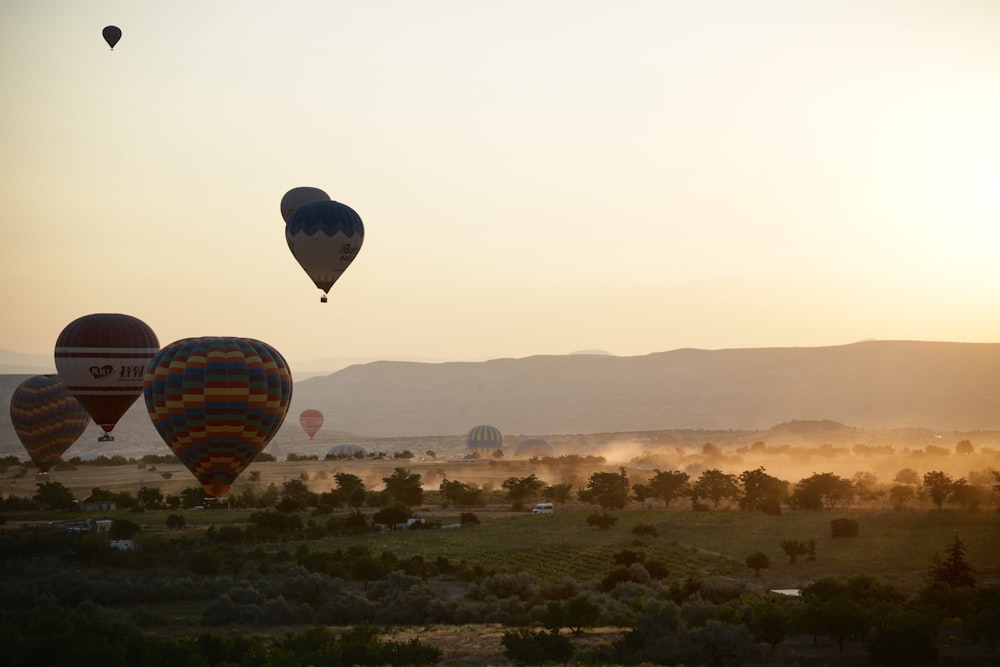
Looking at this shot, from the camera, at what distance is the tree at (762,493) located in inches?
3086

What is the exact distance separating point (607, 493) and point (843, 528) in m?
21.7

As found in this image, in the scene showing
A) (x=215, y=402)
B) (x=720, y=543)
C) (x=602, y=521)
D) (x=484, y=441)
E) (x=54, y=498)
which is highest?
(x=215, y=402)

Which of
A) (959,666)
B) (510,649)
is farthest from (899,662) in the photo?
(510,649)

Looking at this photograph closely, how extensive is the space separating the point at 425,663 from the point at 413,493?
53.5 metres

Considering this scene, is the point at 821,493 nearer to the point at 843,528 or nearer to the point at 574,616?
the point at 843,528

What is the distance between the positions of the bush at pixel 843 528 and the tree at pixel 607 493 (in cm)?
1948

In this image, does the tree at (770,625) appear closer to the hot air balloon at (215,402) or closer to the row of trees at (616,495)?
the hot air balloon at (215,402)

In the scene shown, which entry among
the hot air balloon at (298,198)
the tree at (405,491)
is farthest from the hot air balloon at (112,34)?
the tree at (405,491)

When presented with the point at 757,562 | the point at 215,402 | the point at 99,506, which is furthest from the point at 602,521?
the point at 99,506

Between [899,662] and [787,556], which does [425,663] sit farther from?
[787,556]

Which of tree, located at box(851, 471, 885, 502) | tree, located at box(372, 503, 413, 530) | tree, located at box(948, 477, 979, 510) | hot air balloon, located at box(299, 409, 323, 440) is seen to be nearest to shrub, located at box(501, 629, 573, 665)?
tree, located at box(372, 503, 413, 530)

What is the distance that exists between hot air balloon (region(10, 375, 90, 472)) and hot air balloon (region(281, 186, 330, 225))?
27.7 meters

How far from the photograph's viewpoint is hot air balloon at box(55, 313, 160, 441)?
74750 millimetres

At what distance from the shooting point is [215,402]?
56.1 meters
